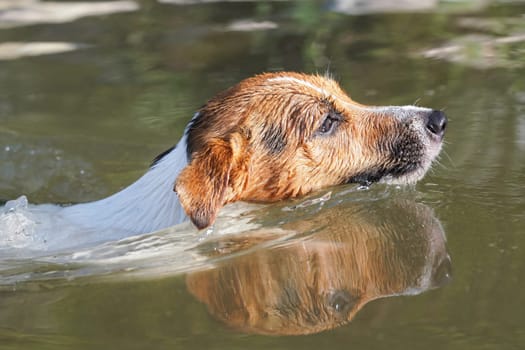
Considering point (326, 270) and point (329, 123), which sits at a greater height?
point (329, 123)

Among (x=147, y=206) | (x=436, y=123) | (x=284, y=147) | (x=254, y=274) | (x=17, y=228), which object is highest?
(x=436, y=123)

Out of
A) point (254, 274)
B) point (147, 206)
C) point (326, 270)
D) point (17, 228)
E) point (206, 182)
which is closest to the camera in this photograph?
point (326, 270)

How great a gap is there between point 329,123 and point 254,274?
1.33m

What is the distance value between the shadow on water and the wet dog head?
0.83ft

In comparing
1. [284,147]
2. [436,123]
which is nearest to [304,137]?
[284,147]

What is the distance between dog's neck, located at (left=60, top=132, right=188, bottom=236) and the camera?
6223 millimetres

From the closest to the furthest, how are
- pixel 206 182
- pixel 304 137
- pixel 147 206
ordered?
pixel 206 182 < pixel 147 206 < pixel 304 137

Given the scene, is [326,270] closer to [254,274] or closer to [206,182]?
[254,274]

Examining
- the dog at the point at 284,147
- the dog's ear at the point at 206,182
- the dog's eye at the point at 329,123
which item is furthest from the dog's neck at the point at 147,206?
the dog's eye at the point at 329,123

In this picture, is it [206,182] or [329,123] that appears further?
[329,123]

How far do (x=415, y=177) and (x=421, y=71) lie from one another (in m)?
2.96

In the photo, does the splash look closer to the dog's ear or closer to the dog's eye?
the dog's ear

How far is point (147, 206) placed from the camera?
20.9 feet

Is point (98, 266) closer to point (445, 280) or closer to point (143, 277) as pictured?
point (143, 277)
